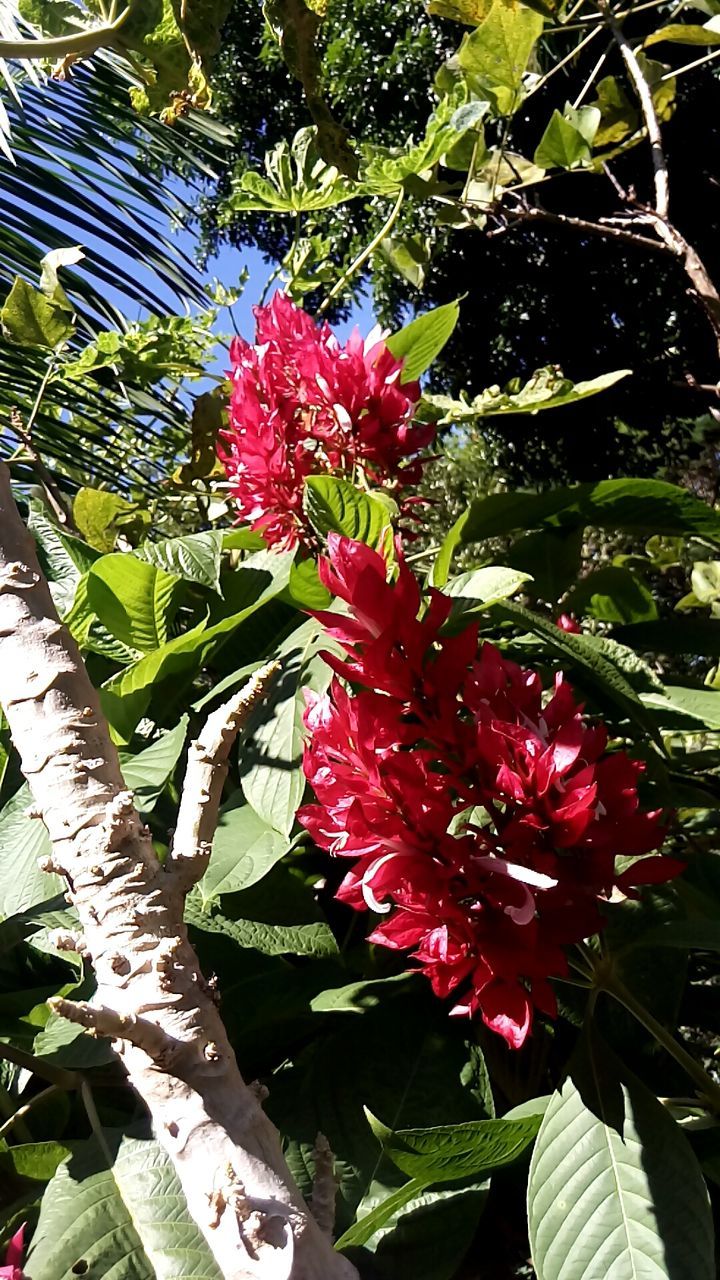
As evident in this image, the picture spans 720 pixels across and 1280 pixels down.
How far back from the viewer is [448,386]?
4.30m

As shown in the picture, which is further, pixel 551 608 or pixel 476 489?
pixel 476 489

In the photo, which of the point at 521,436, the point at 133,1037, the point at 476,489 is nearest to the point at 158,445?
the point at 133,1037

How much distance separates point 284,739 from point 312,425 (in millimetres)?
313

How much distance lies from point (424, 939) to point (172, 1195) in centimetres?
16

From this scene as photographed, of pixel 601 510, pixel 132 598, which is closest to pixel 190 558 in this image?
pixel 132 598

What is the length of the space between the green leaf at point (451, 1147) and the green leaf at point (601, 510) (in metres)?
0.39

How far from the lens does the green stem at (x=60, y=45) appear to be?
0.33 meters

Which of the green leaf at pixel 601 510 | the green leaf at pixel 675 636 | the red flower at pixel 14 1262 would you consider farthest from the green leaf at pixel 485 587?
the red flower at pixel 14 1262

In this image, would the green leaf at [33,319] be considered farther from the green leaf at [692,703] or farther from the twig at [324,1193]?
the twig at [324,1193]

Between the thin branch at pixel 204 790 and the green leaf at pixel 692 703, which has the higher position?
the thin branch at pixel 204 790

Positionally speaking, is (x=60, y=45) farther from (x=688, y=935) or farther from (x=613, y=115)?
(x=613, y=115)

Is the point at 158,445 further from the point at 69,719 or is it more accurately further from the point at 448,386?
the point at 448,386

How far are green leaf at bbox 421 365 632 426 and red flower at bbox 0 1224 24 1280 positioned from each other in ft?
2.11

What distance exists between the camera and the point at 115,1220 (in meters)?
0.43
